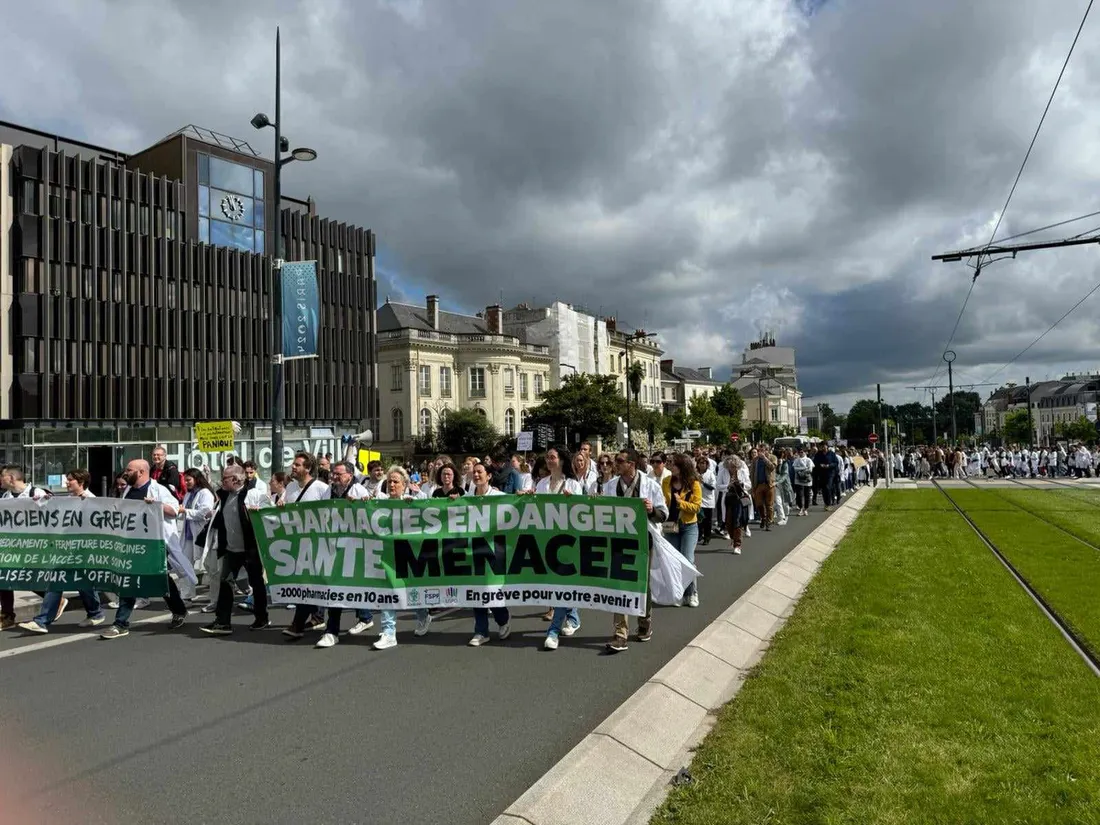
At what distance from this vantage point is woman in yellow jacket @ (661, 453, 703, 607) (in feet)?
32.2

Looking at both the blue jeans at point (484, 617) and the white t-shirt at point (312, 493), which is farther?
the white t-shirt at point (312, 493)

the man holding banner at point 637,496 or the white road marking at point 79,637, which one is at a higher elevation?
the man holding banner at point 637,496

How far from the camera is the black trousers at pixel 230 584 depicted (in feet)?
29.7

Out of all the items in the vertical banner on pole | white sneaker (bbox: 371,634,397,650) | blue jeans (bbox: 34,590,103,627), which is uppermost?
the vertical banner on pole

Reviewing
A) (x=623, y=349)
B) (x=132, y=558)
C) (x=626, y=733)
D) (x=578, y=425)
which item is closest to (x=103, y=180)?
(x=578, y=425)

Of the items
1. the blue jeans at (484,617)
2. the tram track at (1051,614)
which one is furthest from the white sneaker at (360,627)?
the tram track at (1051,614)

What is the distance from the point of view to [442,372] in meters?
72.9

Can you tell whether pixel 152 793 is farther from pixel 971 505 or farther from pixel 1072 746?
pixel 971 505

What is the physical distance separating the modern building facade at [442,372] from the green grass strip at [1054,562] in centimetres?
5156

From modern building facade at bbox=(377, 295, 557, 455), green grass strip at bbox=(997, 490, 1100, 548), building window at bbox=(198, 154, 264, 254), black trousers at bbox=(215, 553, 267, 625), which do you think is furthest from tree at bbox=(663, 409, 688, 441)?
black trousers at bbox=(215, 553, 267, 625)

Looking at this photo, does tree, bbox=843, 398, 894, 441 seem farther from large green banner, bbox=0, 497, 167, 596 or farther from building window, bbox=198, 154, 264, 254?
large green banner, bbox=0, 497, 167, 596

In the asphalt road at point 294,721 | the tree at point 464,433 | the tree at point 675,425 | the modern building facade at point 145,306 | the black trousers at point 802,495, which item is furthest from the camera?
the tree at point 675,425

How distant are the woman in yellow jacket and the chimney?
216 ft

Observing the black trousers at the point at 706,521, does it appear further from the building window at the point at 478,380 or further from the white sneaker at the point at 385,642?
the building window at the point at 478,380
